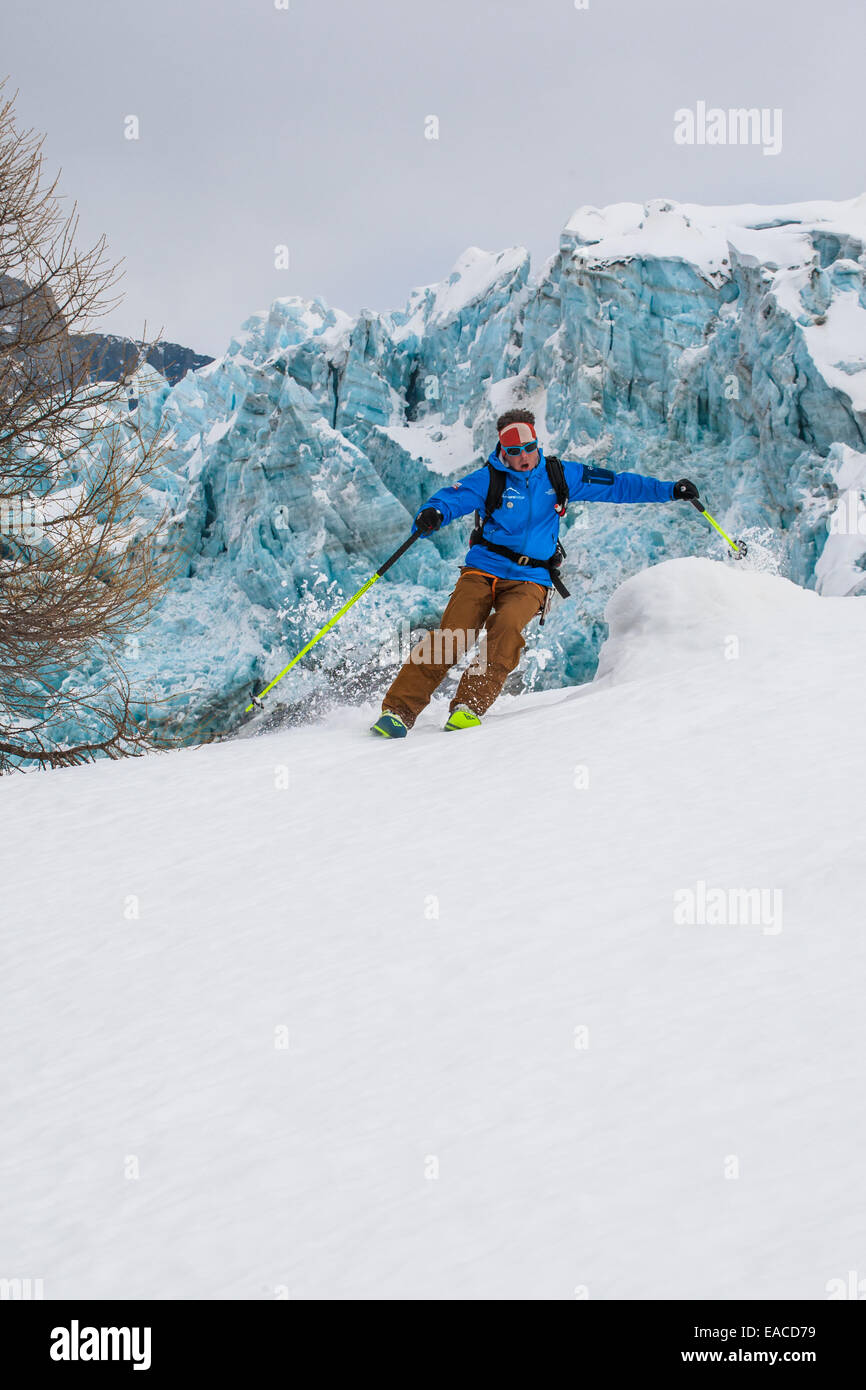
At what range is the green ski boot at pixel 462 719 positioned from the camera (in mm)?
4000

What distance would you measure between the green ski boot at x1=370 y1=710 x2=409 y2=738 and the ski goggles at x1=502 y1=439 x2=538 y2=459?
4.68ft

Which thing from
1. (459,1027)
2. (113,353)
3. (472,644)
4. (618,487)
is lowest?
(459,1027)

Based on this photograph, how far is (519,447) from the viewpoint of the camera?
428cm

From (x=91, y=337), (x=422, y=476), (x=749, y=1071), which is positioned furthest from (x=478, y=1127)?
A: (x=422, y=476)

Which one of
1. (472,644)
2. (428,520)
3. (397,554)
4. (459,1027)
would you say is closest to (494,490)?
(428,520)

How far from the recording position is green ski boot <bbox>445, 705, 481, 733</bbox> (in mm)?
4000

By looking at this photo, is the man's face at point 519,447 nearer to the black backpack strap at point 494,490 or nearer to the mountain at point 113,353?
the black backpack strap at point 494,490

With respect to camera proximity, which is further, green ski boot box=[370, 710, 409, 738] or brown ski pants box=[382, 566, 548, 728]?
brown ski pants box=[382, 566, 548, 728]

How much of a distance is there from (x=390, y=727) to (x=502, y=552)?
1.10 meters
